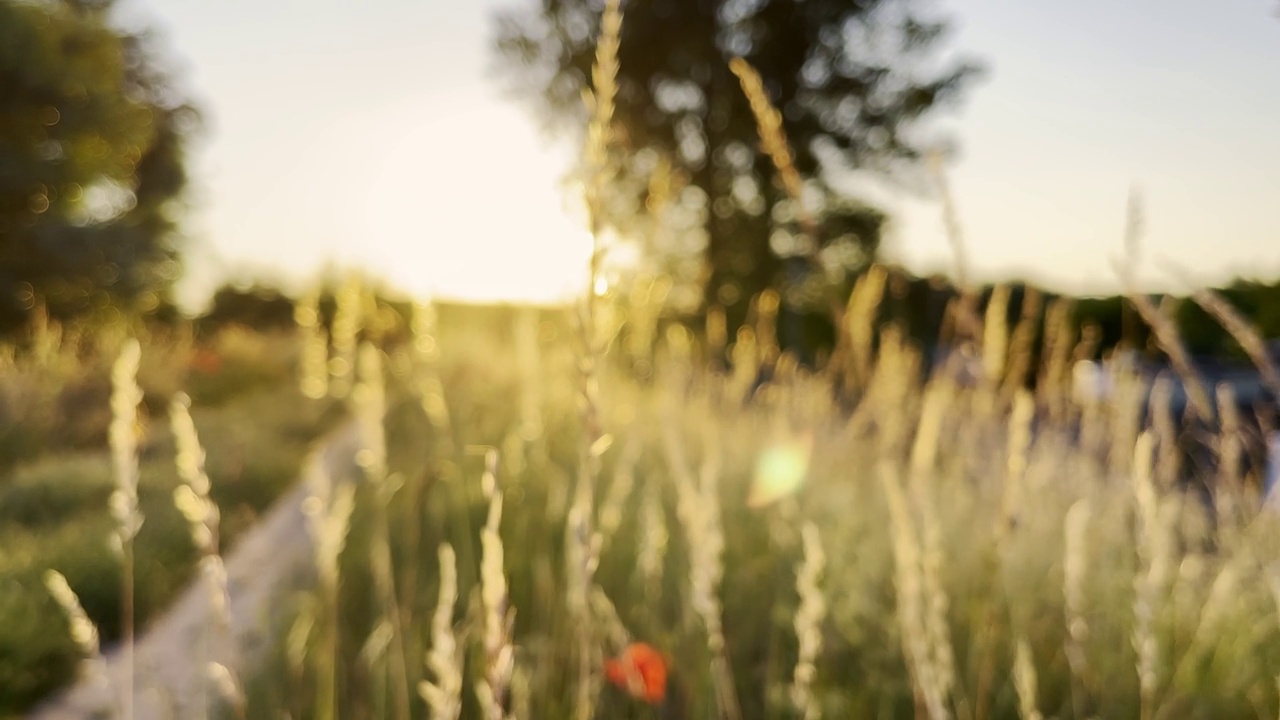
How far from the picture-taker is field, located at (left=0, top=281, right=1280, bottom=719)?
1.03 meters

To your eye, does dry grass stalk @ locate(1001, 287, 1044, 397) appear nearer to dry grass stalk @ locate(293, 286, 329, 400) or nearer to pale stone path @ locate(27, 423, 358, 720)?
pale stone path @ locate(27, 423, 358, 720)

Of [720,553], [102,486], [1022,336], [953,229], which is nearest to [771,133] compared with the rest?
[953,229]

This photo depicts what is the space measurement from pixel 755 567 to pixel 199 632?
162 cm

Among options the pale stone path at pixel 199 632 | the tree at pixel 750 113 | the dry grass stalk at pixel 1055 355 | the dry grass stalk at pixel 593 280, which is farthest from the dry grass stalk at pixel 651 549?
the tree at pixel 750 113

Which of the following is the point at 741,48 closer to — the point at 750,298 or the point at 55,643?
the point at 750,298

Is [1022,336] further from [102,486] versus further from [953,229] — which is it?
[102,486]

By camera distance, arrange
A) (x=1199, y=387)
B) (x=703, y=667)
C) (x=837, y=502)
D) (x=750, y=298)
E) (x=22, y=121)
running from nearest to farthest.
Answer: (x=1199, y=387), (x=703, y=667), (x=837, y=502), (x=22, y=121), (x=750, y=298)

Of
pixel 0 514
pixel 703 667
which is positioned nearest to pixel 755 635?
pixel 703 667

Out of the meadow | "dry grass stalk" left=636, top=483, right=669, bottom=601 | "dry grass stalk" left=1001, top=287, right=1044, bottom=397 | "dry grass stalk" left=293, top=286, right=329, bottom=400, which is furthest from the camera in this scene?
"dry grass stalk" left=293, top=286, right=329, bottom=400

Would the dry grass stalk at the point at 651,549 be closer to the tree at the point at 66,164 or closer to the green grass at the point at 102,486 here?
the green grass at the point at 102,486

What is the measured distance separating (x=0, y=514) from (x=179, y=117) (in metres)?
11.6

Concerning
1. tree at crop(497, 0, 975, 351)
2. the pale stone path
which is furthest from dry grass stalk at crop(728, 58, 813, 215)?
tree at crop(497, 0, 975, 351)

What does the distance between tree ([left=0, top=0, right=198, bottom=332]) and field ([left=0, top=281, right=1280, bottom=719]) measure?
6967 millimetres

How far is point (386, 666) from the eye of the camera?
190 centimetres
